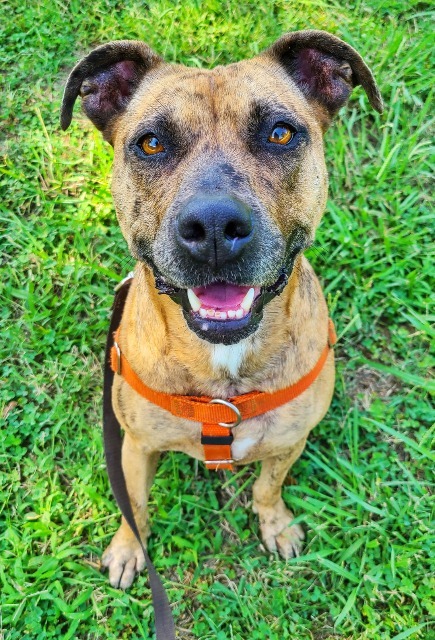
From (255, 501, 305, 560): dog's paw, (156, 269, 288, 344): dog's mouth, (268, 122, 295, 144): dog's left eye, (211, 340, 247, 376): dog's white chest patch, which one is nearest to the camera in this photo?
(156, 269, 288, 344): dog's mouth

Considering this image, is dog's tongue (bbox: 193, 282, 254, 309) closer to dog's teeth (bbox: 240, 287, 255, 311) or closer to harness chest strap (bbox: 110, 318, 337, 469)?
dog's teeth (bbox: 240, 287, 255, 311)

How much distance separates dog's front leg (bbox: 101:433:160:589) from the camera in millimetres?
3270

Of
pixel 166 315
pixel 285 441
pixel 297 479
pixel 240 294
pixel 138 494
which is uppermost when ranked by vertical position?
pixel 240 294

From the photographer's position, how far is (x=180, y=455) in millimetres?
3850

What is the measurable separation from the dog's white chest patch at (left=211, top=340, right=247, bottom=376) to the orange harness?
0.50ft

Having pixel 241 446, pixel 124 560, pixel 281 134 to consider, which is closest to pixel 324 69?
pixel 281 134

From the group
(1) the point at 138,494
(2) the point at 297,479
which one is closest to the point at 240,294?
(1) the point at 138,494

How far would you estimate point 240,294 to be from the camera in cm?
237

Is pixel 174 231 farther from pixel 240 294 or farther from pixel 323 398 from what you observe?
pixel 323 398

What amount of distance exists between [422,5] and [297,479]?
3.94 meters

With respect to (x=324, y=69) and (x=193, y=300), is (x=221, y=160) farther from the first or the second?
(x=324, y=69)

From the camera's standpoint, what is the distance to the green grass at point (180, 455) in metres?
3.49

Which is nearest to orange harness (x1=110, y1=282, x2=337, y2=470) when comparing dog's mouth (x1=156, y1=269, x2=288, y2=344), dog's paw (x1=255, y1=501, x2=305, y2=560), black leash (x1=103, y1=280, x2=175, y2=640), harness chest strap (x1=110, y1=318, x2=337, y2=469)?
harness chest strap (x1=110, y1=318, x2=337, y2=469)

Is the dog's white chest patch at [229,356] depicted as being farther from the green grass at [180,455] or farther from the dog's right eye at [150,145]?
the green grass at [180,455]
